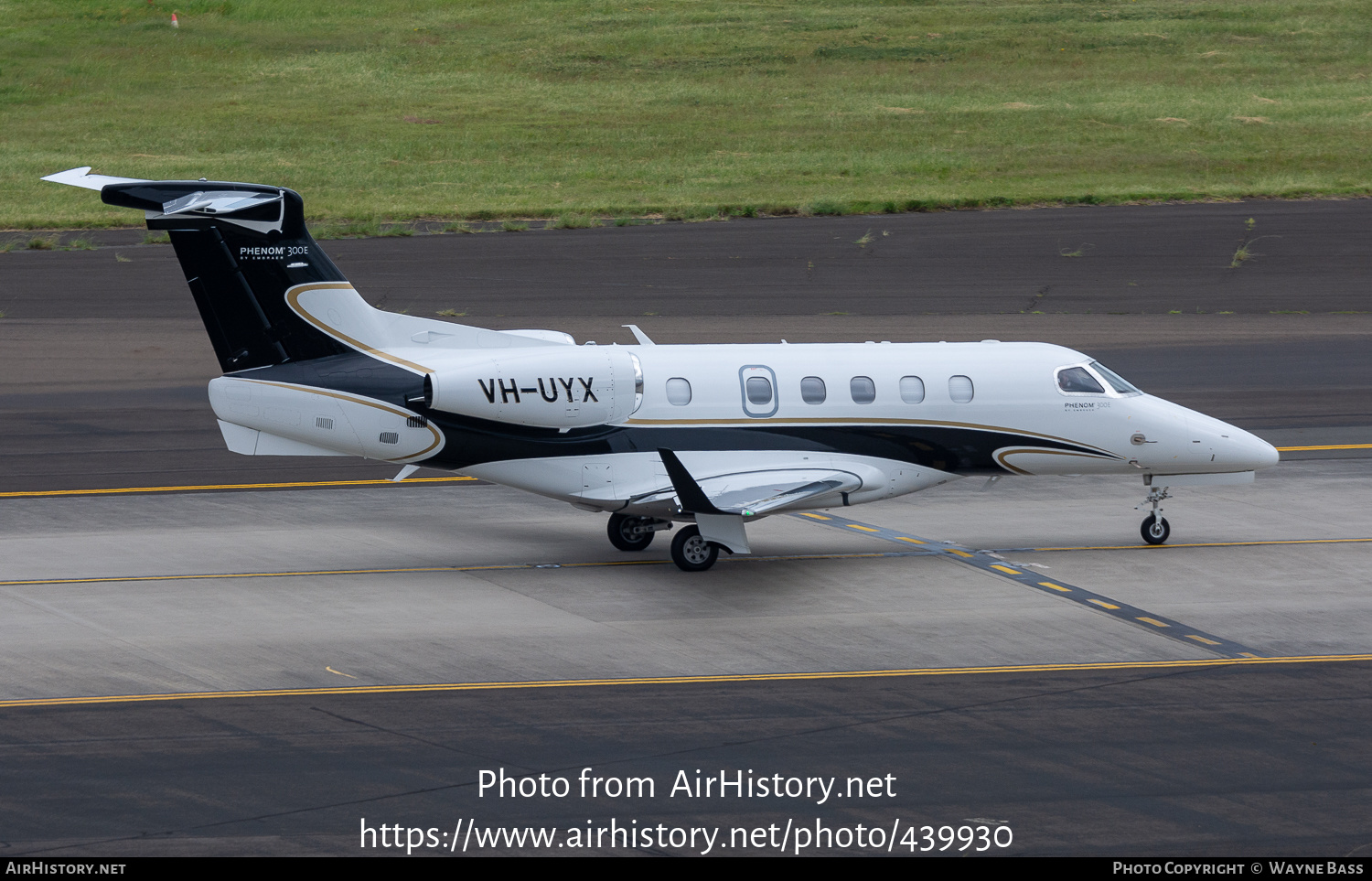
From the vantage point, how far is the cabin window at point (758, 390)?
21.6 metres

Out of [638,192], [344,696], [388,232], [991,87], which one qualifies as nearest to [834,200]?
[638,192]

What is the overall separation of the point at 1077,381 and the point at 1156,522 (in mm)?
2542

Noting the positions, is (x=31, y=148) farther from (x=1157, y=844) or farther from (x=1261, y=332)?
(x=1157, y=844)

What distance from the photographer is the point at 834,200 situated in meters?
53.6

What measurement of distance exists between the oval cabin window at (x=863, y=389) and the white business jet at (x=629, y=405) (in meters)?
0.03

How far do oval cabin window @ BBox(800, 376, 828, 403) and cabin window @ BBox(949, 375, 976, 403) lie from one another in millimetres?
1878

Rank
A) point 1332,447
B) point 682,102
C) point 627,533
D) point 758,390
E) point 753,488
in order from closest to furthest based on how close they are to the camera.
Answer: point 753,488, point 758,390, point 627,533, point 1332,447, point 682,102

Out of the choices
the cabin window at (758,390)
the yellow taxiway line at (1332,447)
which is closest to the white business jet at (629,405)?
the cabin window at (758,390)

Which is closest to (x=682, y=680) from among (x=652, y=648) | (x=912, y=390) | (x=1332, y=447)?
(x=652, y=648)

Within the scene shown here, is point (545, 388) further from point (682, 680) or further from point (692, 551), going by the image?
point (682, 680)

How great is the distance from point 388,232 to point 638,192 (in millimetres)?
10745

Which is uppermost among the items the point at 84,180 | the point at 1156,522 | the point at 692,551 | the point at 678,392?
the point at 84,180

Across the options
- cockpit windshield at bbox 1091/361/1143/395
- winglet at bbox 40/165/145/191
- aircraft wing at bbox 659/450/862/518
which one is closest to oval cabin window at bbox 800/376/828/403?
aircraft wing at bbox 659/450/862/518

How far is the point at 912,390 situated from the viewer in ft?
72.2
